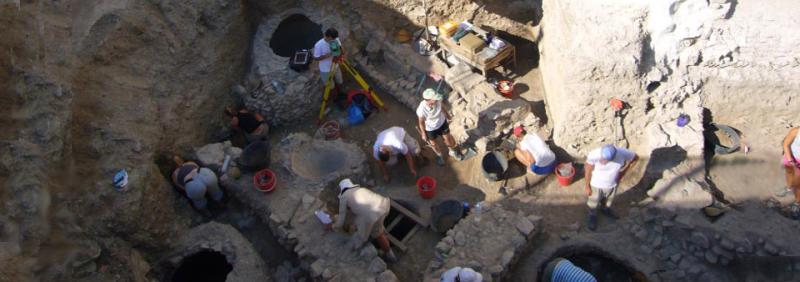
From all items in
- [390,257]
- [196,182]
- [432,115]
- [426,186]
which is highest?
[432,115]

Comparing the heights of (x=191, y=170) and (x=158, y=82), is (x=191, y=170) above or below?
below

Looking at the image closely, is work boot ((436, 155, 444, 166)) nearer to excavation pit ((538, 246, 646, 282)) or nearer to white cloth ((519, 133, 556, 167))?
white cloth ((519, 133, 556, 167))

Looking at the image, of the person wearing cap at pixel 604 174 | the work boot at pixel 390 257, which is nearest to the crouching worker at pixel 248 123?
the work boot at pixel 390 257

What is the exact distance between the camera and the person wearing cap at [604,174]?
656cm

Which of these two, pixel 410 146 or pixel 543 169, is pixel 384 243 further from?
pixel 543 169

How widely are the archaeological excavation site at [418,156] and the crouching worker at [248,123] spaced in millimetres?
26

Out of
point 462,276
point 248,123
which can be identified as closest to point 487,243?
point 462,276

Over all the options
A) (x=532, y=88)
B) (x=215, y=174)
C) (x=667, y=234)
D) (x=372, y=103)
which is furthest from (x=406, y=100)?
(x=667, y=234)

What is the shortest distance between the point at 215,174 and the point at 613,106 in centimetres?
587

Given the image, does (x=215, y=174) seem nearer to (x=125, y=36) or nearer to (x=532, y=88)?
(x=125, y=36)

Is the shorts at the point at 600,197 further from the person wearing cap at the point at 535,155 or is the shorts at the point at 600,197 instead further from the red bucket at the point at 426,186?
the red bucket at the point at 426,186

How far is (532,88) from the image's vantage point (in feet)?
30.7

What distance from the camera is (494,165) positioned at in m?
8.01

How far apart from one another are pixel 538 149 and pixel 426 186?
1.75 m
